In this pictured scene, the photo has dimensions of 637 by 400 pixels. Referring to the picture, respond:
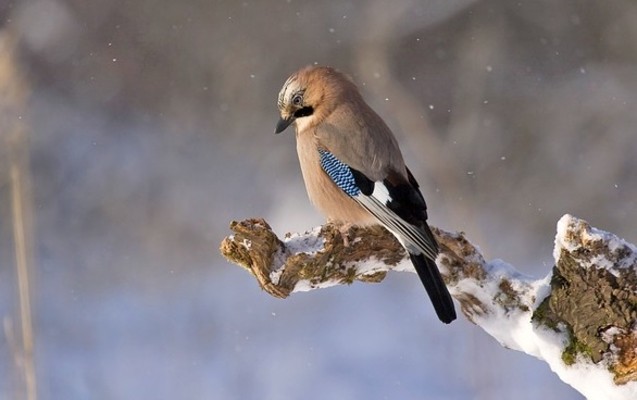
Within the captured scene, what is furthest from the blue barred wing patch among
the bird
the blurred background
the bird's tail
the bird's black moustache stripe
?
the blurred background

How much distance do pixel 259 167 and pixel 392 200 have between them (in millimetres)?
2616

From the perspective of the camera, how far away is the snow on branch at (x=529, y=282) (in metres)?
1.61

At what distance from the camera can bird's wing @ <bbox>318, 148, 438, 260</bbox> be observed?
1850mm

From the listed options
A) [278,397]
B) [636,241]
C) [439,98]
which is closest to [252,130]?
[439,98]

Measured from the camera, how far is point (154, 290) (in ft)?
13.6

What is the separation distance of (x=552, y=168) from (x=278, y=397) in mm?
1726

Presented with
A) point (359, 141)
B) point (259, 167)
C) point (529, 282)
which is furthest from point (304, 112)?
point (259, 167)

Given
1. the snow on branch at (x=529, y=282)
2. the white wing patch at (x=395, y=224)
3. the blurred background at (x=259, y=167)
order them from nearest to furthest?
the snow on branch at (x=529, y=282)
the white wing patch at (x=395, y=224)
the blurred background at (x=259, y=167)

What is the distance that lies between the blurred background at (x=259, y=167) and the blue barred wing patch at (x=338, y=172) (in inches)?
58.0

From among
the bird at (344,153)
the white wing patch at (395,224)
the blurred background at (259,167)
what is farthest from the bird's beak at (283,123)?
the blurred background at (259,167)

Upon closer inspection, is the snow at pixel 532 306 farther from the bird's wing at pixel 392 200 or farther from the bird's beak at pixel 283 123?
the bird's beak at pixel 283 123

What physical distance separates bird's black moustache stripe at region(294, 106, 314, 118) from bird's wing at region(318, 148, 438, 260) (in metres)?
0.10

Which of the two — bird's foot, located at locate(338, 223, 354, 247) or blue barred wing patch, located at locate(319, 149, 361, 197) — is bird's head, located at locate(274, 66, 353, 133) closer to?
blue barred wing patch, located at locate(319, 149, 361, 197)

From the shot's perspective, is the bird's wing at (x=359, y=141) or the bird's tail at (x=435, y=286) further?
the bird's wing at (x=359, y=141)
